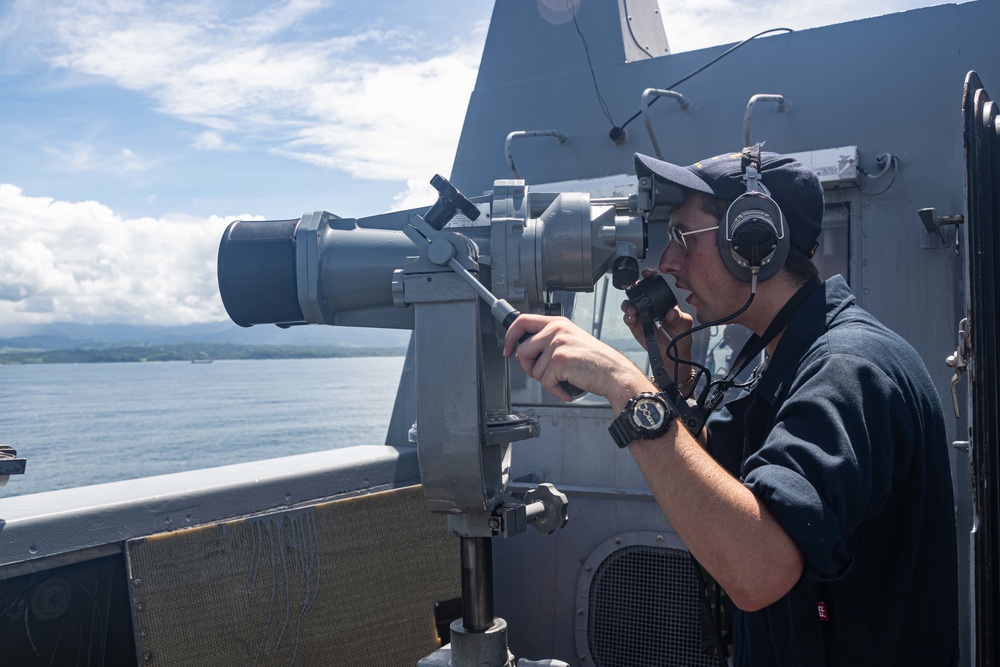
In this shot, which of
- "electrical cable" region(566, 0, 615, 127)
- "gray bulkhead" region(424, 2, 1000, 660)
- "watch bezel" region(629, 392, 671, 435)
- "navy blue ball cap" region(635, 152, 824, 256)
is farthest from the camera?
"electrical cable" region(566, 0, 615, 127)

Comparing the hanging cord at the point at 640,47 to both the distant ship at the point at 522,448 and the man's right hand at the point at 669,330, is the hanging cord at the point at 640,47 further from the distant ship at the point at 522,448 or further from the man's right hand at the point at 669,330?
the man's right hand at the point at 669,330

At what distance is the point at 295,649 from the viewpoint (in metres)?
2.82

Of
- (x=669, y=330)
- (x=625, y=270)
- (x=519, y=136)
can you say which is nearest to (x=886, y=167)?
(x=669, y=330)

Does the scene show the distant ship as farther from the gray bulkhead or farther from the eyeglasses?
the eyeglasses

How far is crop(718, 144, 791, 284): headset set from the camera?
169cm

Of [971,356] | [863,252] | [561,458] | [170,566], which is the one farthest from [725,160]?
[170,566]

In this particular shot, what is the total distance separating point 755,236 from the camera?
170 cm

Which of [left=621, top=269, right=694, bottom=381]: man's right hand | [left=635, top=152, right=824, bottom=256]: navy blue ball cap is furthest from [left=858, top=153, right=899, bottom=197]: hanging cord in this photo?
[left=635, top=152, right=824, bottom=256]: navy blue ball cap

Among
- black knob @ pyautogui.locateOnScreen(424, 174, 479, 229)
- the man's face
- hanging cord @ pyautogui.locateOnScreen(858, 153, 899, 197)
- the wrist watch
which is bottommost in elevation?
the wrist watch

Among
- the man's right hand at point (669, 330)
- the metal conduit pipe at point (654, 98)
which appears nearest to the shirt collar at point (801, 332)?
the man's right hand at point (669, 330)

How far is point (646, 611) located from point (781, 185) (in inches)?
70.3

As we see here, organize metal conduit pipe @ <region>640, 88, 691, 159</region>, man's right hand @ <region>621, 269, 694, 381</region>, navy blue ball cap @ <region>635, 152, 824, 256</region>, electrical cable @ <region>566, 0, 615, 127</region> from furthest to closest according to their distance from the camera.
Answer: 1. electrical cable @ <region>566, 0, 615, 127</region>
2. metal conduit pipe @ <region>640, 88, 691, 159</region>
3. man's right hand @ <region>621, 269, 694, 381</region>
4. navy blue ball cap @ <region>635, 152, 824, 256</region>

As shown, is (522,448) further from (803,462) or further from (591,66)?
(803,462)

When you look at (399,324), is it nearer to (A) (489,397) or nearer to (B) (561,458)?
(A) (489,397)
